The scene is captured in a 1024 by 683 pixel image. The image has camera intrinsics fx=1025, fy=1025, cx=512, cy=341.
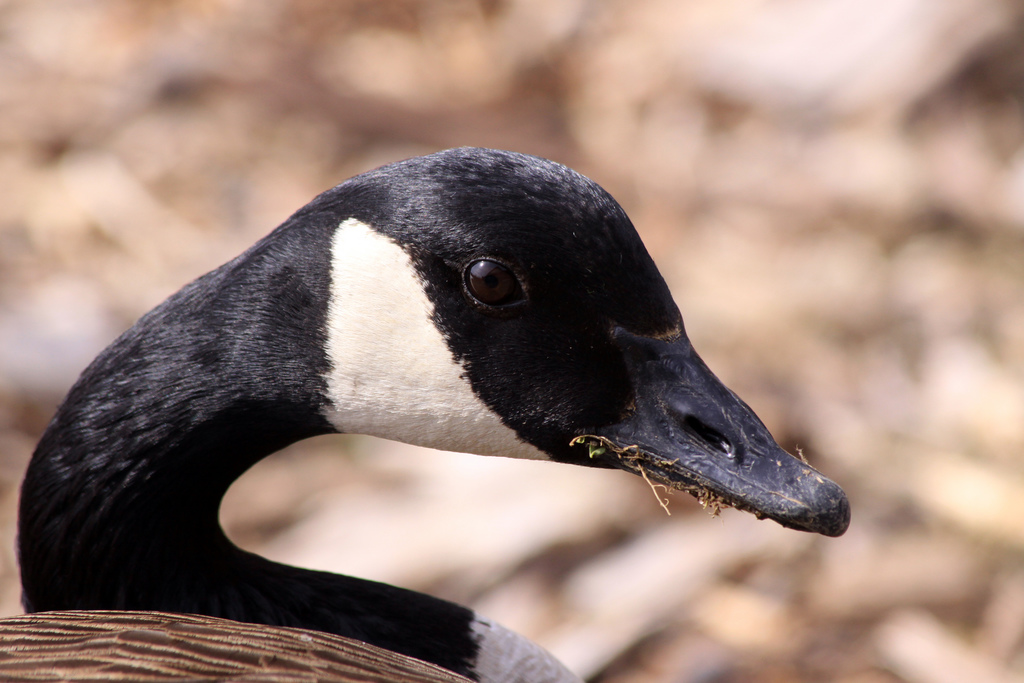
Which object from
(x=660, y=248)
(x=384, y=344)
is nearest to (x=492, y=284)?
(x=384, y=344)

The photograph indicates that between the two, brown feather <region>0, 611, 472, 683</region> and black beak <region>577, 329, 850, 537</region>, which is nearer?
brown feather <region>0, 611, 472, 683</region>

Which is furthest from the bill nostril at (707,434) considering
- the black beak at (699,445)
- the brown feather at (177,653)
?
the brown feather at (177,653)

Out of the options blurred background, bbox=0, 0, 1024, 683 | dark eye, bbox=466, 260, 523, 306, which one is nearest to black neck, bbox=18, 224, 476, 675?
dark eye, bbox=466, 260, 523, 306

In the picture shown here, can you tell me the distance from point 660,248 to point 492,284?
3.80 metres

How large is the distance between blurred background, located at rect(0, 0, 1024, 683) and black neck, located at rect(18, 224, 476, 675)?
1571mm

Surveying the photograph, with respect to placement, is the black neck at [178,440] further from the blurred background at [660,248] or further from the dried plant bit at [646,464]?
the blurred background at [660,248]

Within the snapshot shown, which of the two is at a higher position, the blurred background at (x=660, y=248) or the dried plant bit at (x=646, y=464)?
the blurred background at (x=660, y=248)

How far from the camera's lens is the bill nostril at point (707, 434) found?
1.79 meters

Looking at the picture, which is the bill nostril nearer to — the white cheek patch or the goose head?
the goose head

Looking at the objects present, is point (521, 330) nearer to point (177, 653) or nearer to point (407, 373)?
A: point (407, 373)

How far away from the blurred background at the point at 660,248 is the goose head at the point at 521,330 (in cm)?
173

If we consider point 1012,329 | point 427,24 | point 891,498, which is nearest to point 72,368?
point 891,498

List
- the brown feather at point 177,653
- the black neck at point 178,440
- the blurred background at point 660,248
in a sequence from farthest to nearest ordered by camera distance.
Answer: the blurred background at point 660,248, the black neck at point 178,440, the brown feather at point 177,653

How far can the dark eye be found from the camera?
175 centimetres
